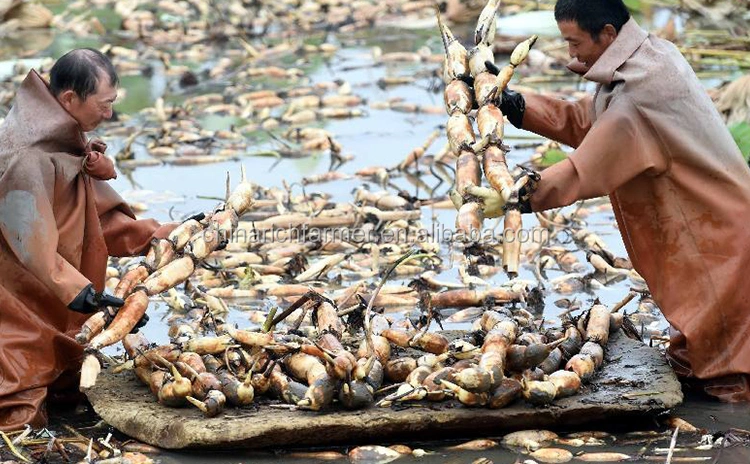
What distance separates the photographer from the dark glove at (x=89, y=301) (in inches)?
169

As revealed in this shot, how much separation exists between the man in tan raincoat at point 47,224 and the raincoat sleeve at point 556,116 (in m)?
1.68

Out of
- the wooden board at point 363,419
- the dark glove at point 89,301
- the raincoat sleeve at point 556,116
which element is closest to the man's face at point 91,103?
the dark glove at point 89,301

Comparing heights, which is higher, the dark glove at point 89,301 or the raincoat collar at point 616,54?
the raincoat collar at point 616,54

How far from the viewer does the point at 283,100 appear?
34.5ft

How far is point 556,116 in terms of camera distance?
5184mm

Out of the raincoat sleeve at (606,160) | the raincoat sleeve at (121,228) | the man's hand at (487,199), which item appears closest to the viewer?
the raincoat sleeve at (606,160)

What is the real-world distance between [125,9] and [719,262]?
10.8 metres

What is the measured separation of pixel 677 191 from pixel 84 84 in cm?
217

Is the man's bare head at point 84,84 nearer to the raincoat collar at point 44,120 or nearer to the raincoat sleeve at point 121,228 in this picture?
the raincoat collar at point 44,120

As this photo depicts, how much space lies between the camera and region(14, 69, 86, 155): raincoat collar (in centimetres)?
448

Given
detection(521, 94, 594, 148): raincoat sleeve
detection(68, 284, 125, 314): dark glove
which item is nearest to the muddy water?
detection(68, 284, 125, 314): dark glove

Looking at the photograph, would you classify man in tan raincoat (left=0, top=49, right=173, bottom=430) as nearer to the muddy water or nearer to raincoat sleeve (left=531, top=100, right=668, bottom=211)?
the muddy water

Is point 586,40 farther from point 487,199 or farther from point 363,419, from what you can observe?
point 363,419

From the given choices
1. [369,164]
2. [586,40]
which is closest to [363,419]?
[586,40]
